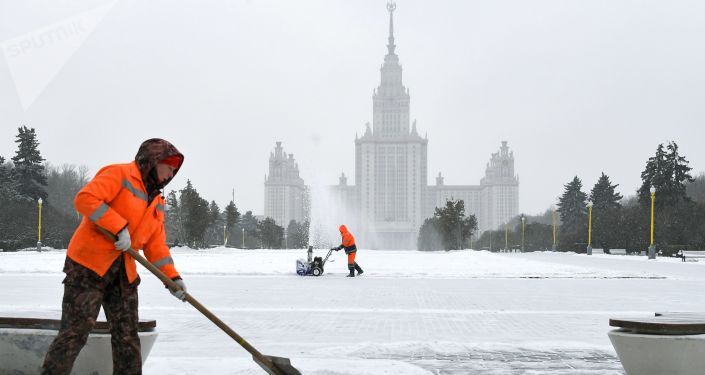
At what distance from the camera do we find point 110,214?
13.7ft

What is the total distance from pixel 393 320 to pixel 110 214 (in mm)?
6545

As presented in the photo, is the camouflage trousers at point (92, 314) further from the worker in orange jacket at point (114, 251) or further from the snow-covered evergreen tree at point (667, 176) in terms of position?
the snow-covered evergreen tree at point (667, 176)

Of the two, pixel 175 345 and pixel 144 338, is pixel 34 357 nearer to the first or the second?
pixel 144 338

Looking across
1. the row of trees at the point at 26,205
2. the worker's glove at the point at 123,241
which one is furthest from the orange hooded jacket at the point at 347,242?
the row of trees at the point at 26,205

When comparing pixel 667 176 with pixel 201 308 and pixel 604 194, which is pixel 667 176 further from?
pixel 201 308

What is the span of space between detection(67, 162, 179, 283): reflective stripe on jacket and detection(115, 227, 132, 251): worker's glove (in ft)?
0.10

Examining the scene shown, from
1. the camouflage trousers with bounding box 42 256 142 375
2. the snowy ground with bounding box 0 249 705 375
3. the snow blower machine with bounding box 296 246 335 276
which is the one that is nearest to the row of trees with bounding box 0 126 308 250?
the snow blower machine with bounding box 296 246 335 276

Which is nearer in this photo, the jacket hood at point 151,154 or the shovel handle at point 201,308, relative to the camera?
the shovel handle at point 201,308

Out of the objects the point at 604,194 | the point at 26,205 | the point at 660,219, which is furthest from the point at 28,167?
the point at 604,194

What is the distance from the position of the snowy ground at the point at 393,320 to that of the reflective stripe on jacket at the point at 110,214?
122 centimetres

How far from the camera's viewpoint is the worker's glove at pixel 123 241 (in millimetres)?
4160

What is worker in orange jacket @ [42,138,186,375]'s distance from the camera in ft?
13.7

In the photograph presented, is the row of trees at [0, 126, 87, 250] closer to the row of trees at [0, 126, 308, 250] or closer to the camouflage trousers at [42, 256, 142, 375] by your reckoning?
the row of trees at [0, 126, 308, 250]

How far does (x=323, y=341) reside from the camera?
8.06 metres
